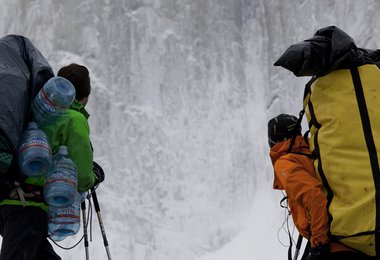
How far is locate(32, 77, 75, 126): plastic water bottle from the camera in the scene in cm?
265

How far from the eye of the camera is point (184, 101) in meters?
10.9

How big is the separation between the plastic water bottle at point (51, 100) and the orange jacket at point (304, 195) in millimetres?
1150

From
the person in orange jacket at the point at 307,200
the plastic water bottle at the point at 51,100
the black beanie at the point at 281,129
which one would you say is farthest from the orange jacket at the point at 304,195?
the plastic water bottle at the point at 51,100

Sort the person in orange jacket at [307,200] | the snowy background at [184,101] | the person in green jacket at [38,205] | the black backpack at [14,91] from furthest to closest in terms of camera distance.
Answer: the snowy background at [184,101]
the person in green jacket at [38,205]
the black backpack at [14,91]
the person in orange jacket at [307,200]

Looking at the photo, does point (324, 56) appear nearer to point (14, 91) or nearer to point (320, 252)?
point (320, 252)

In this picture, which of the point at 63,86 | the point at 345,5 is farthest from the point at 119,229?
the point at 63,86

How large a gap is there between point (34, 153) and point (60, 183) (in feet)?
0.74

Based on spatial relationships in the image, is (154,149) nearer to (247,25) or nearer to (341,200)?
(247,25)

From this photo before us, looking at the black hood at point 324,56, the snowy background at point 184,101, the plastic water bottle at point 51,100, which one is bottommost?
the snowy background at point 184,101

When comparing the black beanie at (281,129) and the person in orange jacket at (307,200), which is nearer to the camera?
the person in orange jacket at (307,200)

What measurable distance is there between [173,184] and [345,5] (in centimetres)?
508

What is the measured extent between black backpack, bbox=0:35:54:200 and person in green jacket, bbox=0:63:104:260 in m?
0.10

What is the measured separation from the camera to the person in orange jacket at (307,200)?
7.47 ft

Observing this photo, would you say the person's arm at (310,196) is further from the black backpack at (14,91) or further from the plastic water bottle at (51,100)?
the black backpack at (14,91)
